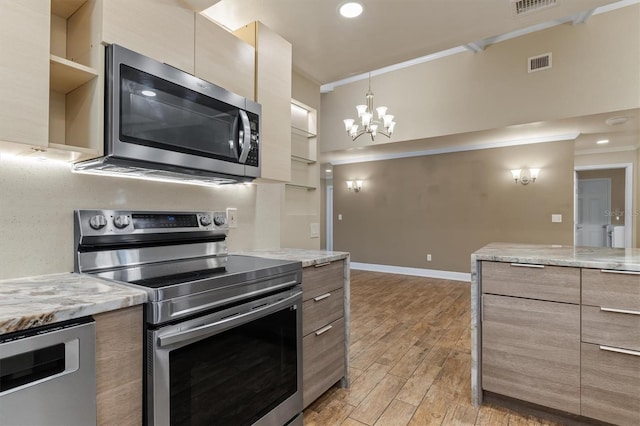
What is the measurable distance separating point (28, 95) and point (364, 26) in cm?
188

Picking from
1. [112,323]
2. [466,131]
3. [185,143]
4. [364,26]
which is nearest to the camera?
[112,323]

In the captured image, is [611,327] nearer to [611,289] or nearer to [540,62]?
[611,289]

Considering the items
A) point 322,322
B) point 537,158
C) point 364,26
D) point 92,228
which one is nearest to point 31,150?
point 92,228

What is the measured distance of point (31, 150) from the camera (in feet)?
3.93

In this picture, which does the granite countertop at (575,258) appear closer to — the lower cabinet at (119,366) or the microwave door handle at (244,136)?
the microwave door handle at (244,136)

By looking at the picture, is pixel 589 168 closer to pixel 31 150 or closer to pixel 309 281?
pixel 309 281

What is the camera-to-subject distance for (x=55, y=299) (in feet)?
3.23

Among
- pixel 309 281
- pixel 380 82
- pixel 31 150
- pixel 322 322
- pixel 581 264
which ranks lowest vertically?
pixel 322 322

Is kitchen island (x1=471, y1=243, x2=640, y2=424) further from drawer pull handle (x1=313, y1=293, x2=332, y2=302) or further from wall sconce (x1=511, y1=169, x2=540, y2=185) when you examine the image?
wall sconce (x1=511, y1=169, x2=540, y2=185)

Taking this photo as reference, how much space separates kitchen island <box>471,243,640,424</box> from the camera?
1602mm

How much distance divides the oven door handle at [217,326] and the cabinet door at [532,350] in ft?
4.20

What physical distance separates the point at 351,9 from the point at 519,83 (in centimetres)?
360

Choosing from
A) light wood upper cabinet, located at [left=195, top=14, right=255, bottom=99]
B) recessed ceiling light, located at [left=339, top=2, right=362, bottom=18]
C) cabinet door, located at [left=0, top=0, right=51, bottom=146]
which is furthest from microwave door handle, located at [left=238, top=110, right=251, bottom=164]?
recessed ceiling light, located at [left=339, top=2, right=362, bottom=18]

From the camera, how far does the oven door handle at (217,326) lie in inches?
43.5
